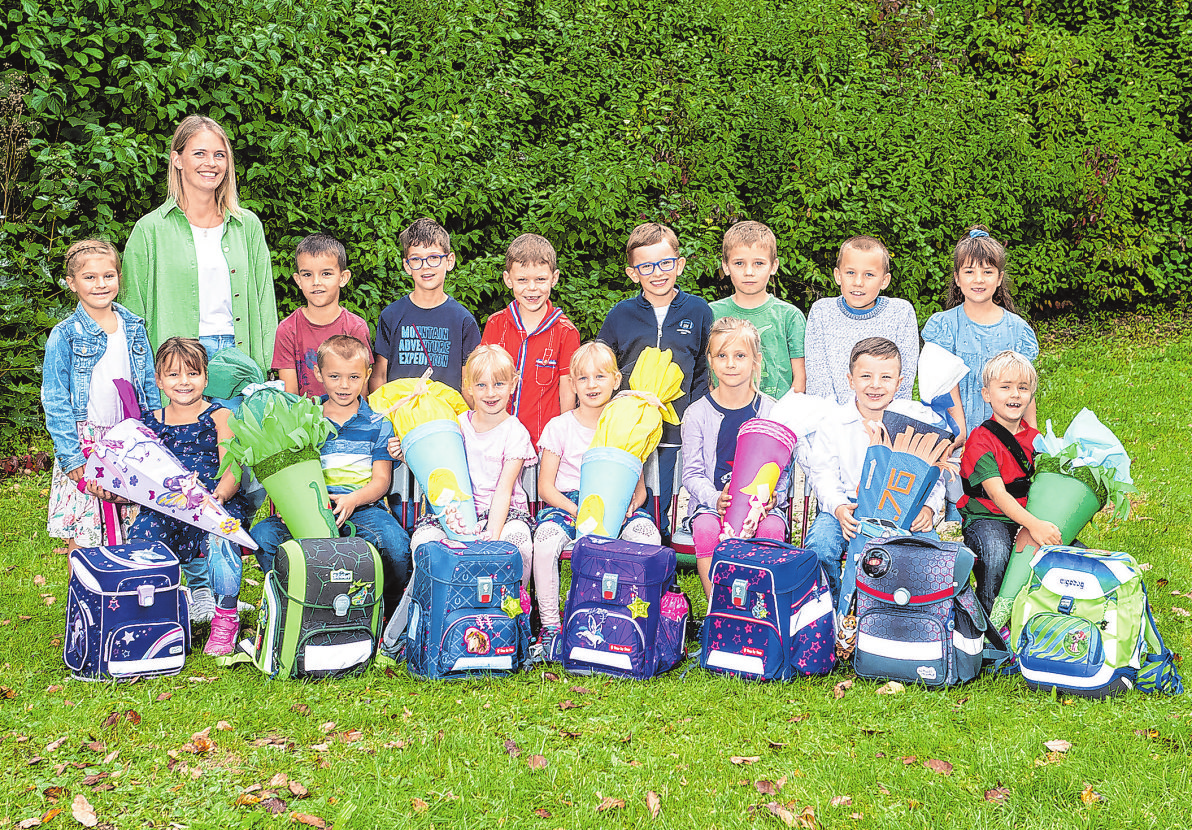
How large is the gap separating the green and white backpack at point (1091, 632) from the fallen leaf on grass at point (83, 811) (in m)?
3.31

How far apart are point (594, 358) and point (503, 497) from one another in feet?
2.52

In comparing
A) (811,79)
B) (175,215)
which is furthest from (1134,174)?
(175,215)

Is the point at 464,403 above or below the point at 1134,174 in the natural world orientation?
below

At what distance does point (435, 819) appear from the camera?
3.09m

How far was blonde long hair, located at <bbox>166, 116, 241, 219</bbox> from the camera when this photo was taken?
482 cm

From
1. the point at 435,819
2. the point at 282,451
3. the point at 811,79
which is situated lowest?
the point at 435,819

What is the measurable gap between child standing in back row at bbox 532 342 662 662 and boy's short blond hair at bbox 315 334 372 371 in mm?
925

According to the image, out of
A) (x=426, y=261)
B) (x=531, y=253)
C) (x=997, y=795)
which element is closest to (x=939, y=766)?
(x=997, y=795)

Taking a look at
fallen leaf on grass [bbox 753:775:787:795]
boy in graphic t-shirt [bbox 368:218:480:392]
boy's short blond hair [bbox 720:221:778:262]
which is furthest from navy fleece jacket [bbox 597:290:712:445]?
fallen leaf on grass [bbox 753:775:787:795]

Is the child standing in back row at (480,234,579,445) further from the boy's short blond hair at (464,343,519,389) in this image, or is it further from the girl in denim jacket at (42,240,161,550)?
the girl in denim jacket at (42,240,161,550)

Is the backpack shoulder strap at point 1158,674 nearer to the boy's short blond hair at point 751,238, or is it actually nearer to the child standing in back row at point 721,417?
the child standing in back row at point 721,417

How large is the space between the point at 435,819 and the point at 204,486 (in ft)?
6.80

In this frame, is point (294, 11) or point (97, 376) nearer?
point (97, 376)

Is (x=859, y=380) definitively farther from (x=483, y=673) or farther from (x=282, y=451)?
(x=282, y=451)
